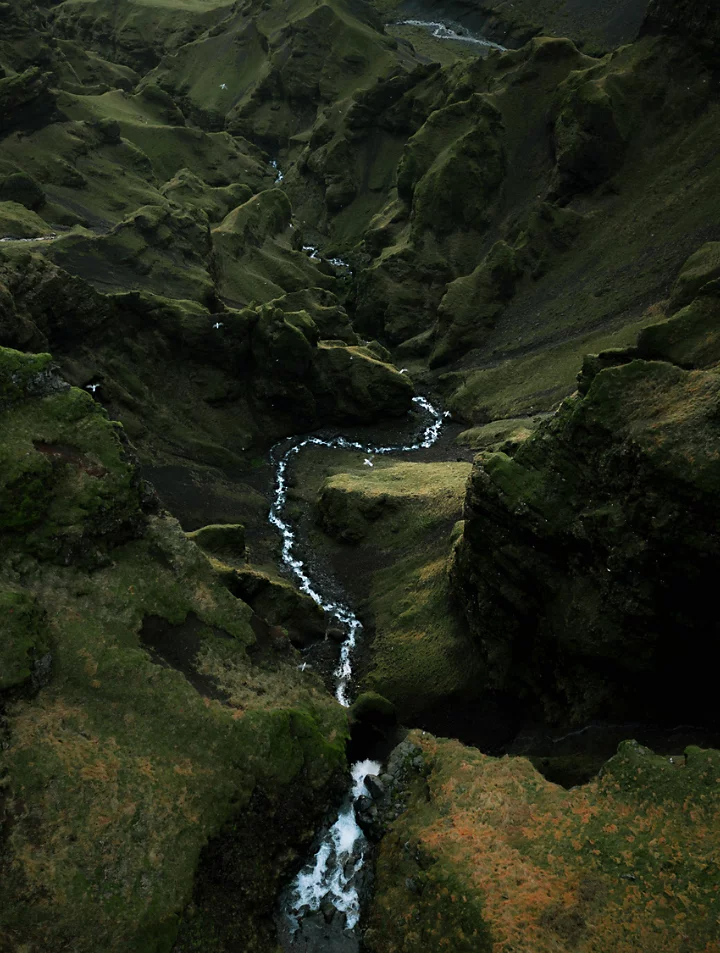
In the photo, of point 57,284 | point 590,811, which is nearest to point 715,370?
point 590,811

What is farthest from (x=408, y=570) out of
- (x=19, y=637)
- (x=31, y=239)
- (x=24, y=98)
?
(x=24, y=98)

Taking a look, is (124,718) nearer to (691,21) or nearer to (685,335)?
(685,335)

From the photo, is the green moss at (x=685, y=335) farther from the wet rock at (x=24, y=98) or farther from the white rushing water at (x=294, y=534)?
the wet rock at (x=24, y=98)

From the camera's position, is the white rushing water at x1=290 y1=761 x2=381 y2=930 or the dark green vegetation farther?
the white rushing water at x1=290 y1=761 x2=381 y2=930

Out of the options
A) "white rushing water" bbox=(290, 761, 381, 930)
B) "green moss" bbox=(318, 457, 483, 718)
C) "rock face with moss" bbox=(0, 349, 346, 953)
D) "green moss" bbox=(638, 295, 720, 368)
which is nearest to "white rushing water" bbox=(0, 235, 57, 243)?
"green moss" bbox=(318, 457, 483, 718)

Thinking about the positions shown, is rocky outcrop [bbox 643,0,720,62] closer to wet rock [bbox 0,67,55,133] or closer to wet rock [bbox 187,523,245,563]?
wet rock [bbox 0,67,55,133]
